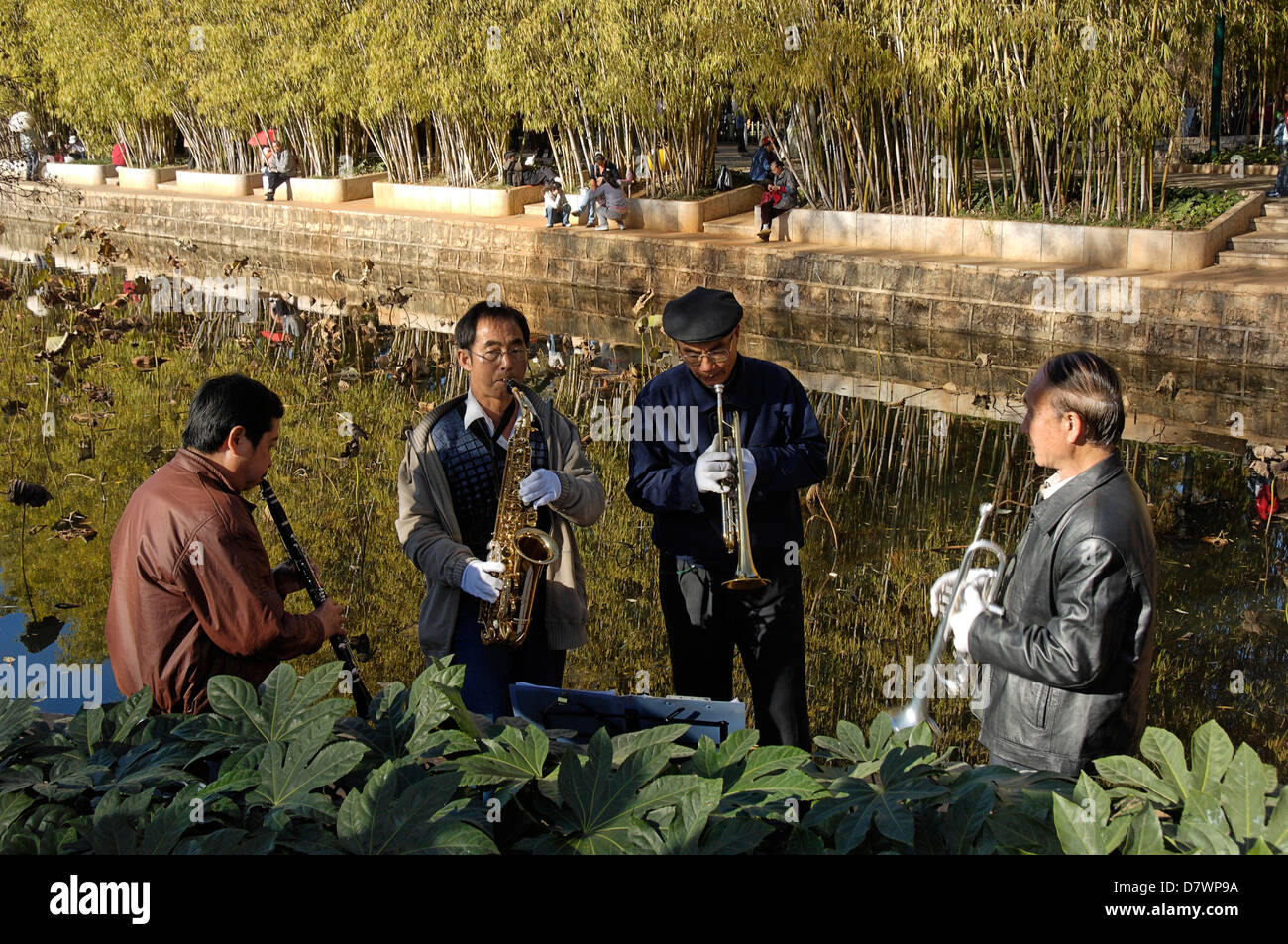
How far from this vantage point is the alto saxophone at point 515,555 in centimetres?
340

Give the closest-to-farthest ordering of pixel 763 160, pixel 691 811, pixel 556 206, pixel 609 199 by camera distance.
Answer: pixel 691 811 → pixel 609 199 → pixel 556 206 → pixel 763 160

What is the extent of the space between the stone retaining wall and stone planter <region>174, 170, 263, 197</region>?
2.60 meters

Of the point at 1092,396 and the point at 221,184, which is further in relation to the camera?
the point at 221,184

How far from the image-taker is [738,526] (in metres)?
3.46

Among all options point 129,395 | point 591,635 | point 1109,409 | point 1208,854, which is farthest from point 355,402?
point 1208,854

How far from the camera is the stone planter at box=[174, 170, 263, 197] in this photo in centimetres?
2666

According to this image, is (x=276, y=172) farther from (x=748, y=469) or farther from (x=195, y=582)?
(x=195, y=582)

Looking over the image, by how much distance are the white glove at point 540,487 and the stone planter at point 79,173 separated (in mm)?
30800

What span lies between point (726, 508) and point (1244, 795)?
1.98 meters

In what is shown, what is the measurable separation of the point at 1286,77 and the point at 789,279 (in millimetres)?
7583

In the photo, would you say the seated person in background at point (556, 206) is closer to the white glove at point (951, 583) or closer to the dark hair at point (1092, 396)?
the white glove at point (951, 583)

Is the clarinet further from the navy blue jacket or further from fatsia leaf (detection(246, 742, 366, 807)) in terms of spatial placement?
fatsia leaf (detection(246, 742, 366, 807))

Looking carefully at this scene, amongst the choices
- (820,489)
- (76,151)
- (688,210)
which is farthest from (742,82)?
(76,151)
